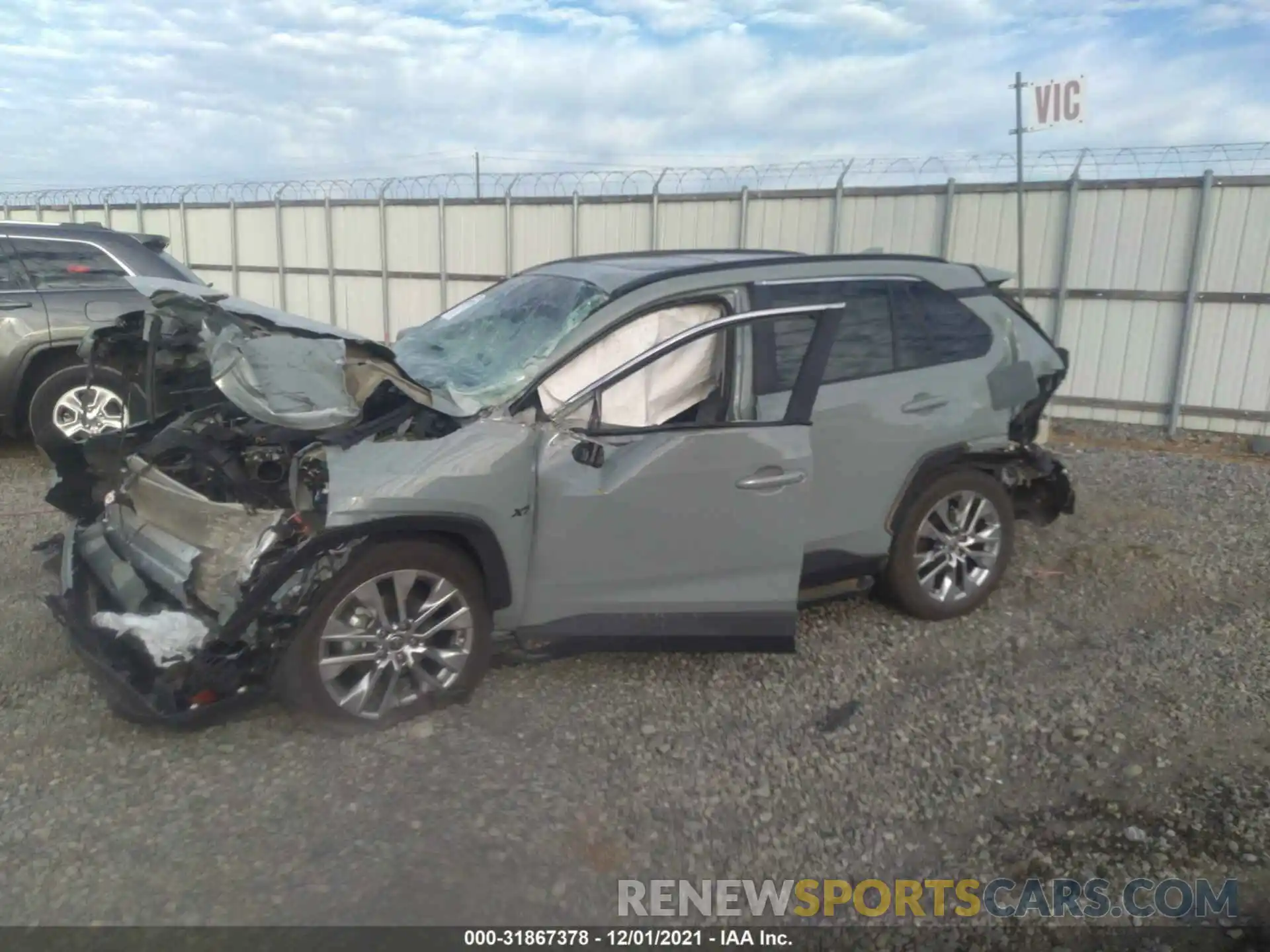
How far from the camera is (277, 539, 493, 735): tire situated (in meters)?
3.56

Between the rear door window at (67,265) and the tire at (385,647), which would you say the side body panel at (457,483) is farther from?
the rear door window at (67,265)

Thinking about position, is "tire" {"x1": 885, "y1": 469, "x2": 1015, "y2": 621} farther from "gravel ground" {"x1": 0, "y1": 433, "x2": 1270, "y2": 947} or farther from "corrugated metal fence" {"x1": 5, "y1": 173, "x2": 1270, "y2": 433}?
"corrugated metal fence" {"x1": 5, "y1": 173, "x2": 1270, "y2": 433}

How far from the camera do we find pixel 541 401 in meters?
3.99

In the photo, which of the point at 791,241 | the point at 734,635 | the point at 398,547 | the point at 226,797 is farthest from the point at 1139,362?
the point at 226,797

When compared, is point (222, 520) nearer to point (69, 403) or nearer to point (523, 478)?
point (523, 478)

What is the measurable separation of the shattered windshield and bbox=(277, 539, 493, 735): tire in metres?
0.66

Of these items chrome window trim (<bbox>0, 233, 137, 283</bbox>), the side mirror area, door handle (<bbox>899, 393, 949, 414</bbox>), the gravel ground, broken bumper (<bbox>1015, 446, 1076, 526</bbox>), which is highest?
chrome window trim (<bbox>0, 233, 137, 283</bbox>)

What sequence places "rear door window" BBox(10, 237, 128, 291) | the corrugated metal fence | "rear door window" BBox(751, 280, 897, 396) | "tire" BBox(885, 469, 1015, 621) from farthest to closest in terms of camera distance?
the corrugated metal fence < "rear door window" BBox(10, 237, 128, 291) < "tire" BBox(885, 469, 1015, 621) < "rear door window" BBox(751, 280, 897, 396)

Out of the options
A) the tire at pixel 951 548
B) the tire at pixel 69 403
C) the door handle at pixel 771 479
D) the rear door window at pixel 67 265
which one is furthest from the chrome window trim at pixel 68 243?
the tire at pixel 951 548

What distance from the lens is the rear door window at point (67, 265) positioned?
753cm

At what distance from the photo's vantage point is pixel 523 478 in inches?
151

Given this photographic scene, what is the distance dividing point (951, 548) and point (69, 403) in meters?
6.51

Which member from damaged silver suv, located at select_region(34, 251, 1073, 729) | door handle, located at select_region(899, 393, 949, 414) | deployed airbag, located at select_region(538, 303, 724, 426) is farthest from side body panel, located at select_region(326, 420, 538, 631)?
door handle, located at select_region(899, 393, 949, 414)

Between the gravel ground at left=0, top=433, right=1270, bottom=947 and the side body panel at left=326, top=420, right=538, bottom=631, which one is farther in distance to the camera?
the side body panel at left=326, top=420, right=538, bottom=631
